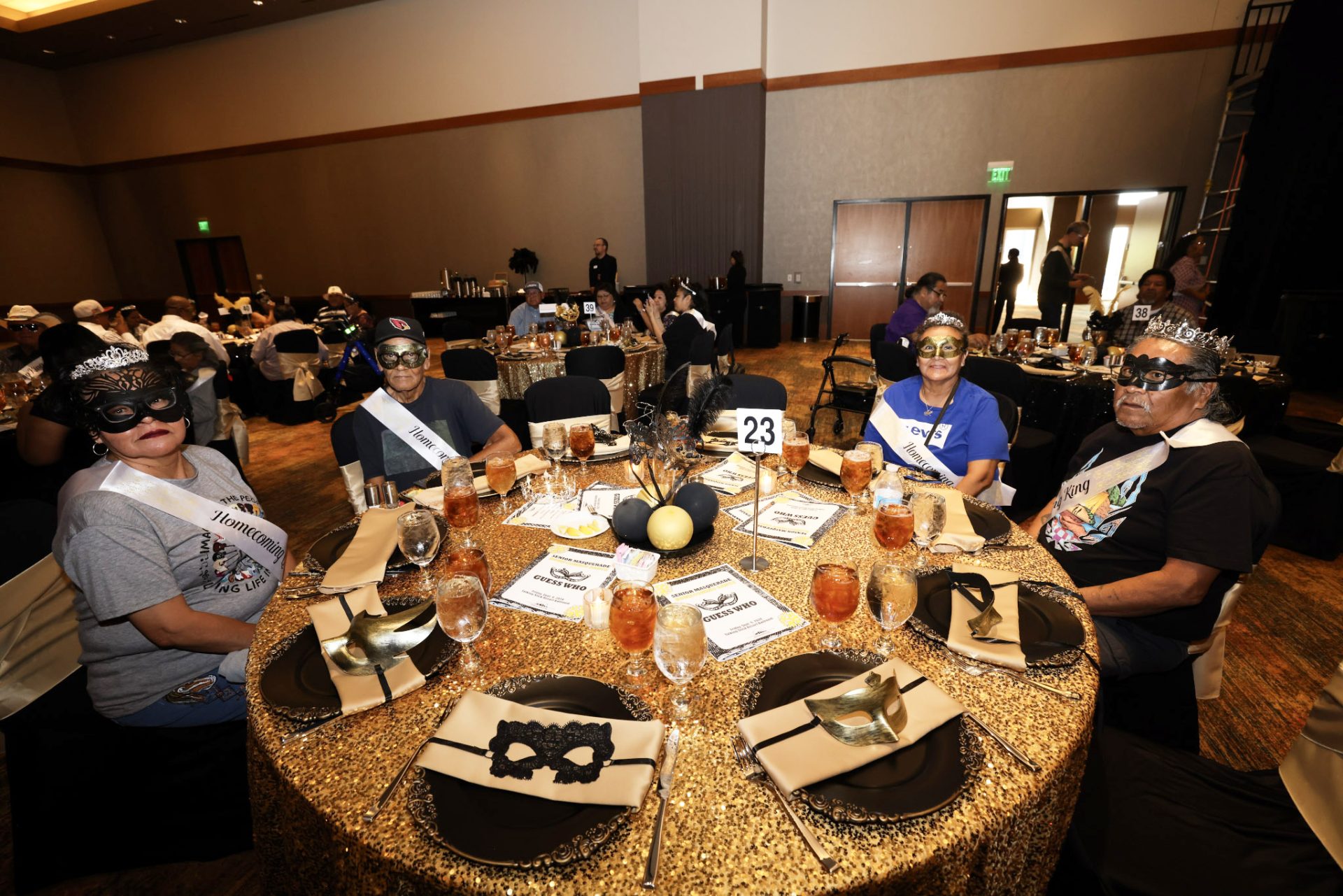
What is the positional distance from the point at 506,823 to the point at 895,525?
1.08m

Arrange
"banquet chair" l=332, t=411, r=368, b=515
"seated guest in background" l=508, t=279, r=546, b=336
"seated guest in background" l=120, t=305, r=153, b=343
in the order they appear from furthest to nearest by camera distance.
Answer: "seated guest in background" l=120, t=305, r=153, b=343 → "seated guest in background" l=508, t=279, r=546, b=336 → "banquet chair" l=332, t=411, r=368, b=515

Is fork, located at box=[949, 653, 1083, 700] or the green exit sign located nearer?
fork, located at box=[949, 653, 1083, 700]

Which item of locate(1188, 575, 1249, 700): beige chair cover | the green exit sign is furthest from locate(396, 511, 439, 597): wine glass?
the green exit sign

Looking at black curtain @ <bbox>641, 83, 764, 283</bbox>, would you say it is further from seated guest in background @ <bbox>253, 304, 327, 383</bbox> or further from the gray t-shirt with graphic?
the gray t-shirt with graphic

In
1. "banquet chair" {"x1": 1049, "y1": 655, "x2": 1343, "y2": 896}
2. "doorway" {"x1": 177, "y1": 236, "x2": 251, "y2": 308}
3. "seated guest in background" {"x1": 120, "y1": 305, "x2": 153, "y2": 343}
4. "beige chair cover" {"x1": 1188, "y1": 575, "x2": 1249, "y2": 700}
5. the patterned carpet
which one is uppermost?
"doorway" {"x1": 177, "y1": 236, "x2": 251, "y2": 308}

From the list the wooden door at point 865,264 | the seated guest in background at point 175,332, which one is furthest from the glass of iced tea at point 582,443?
the wooden door at point 865,264

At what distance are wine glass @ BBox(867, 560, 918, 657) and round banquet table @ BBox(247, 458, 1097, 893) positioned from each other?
2.2 inches

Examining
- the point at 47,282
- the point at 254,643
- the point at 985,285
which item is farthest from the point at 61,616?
the point at 47,282

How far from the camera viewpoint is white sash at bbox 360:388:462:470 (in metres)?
2.51

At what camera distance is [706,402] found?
2.05 m

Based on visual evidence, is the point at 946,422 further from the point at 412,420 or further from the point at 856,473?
the point at 412,420

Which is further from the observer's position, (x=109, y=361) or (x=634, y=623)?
(x=109, y=361)

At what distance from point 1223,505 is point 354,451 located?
323 centimetres

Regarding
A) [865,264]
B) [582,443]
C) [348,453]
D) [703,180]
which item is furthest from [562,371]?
[865,264]
